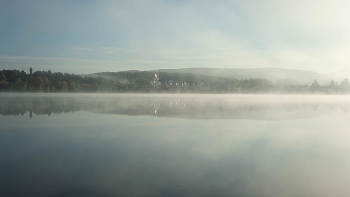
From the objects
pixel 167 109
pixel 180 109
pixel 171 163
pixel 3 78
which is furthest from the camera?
pixel 3 78

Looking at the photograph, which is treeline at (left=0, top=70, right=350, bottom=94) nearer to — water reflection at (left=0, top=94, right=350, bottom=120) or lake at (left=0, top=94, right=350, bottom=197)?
water reflection at (left=0, top=94, right=350, bottom=120)

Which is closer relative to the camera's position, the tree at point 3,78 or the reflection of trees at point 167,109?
the reflection of trees at point 167,109

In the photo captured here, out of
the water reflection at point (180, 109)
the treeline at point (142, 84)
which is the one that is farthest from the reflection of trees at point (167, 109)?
the treeline at point (142, 84)

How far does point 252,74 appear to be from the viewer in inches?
5463

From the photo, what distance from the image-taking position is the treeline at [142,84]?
80750 millimetres

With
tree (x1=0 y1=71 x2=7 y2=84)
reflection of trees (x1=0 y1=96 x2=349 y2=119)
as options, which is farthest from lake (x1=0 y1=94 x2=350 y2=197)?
tree (x1=0 y1=71 x2=7 y2=84)

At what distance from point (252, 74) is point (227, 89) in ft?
140

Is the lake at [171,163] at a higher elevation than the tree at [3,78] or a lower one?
lower

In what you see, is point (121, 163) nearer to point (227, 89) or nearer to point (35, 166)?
point (35, 166)

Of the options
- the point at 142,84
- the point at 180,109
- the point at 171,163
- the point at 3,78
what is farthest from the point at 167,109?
the point at 142,84

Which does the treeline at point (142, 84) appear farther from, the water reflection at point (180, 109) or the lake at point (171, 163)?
the lake at point (171, 163)

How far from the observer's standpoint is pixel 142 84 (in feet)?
325

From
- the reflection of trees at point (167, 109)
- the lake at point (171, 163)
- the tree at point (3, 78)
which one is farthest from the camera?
the tree at point (3, 78)

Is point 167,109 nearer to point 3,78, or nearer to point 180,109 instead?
point 180,109
